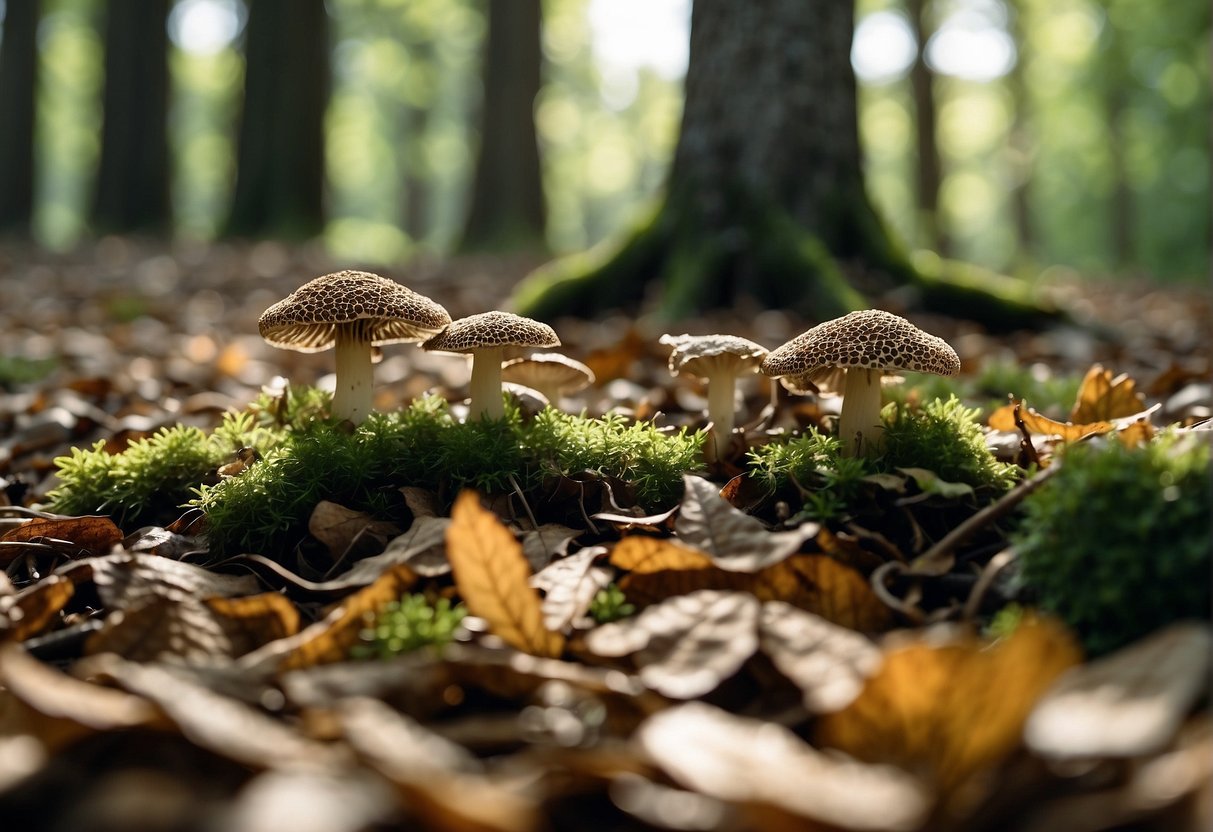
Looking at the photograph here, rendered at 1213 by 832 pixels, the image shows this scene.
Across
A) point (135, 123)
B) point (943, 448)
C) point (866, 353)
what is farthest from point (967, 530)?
point (135, 123)

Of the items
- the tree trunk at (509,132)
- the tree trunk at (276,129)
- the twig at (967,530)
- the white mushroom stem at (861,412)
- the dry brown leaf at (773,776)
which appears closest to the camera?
the dry brown leaf at (773,776)

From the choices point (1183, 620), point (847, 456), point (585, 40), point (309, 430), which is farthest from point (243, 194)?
point (585, 40)

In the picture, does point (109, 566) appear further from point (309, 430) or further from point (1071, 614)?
point (1071, 614)

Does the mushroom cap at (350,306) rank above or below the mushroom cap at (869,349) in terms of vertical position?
above

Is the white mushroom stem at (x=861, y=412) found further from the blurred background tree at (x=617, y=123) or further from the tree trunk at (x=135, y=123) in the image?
the tree trunk at (x=135, y=123)

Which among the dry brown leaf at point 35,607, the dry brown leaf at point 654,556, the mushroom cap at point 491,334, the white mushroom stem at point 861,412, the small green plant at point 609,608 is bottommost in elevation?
the small green plant at point 609,608

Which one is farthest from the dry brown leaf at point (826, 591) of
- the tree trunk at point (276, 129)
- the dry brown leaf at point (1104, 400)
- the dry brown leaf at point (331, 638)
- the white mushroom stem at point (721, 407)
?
the tree trunk at point (276, 129)

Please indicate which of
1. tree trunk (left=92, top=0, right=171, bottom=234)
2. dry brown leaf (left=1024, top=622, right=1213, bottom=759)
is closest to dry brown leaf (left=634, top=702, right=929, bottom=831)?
dry brown leaf (left=1024, top=622, right=1213, bottom=759)
